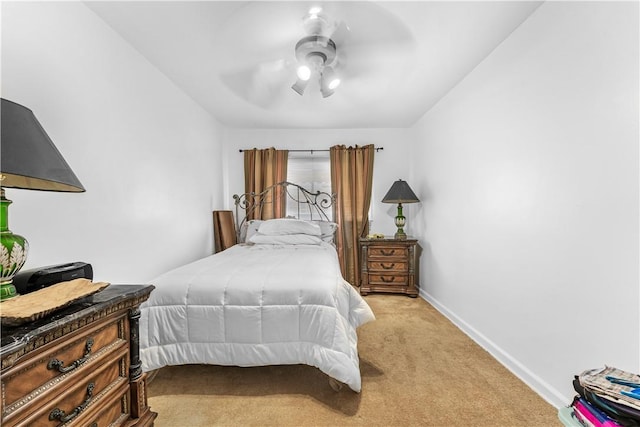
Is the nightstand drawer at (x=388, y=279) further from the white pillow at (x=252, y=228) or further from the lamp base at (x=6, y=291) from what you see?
the lamp base at (x=6, y=291)

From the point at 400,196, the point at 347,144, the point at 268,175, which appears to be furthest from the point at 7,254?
the point at 347,144

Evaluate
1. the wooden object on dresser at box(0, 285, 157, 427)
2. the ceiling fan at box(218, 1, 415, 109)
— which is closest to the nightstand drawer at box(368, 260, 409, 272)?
the ceiling fan at box(218, 1, 415, 109)

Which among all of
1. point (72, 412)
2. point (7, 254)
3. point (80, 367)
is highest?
point (7, 254)

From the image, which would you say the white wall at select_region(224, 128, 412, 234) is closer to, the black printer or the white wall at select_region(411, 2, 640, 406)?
the white wall at select_region(411, 2, 640, 406)

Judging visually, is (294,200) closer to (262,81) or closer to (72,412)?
(262,81)

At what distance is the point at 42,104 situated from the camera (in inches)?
56.6

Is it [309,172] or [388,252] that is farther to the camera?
[309,172]

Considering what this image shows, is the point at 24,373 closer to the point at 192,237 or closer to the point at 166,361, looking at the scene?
the point at 166,361

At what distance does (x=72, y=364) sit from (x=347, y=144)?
12.6ft

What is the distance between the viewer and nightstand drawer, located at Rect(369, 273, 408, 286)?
3605 mm

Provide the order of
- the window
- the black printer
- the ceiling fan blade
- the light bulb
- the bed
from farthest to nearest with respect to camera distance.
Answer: the window
the ceiling fan blade
the light bulb
the bed
the black printer

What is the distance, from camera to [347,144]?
418cm

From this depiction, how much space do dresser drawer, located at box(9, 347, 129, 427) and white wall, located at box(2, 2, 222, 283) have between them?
0.81m

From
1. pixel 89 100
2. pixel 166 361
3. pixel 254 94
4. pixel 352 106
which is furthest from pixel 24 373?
pixel 352 106
